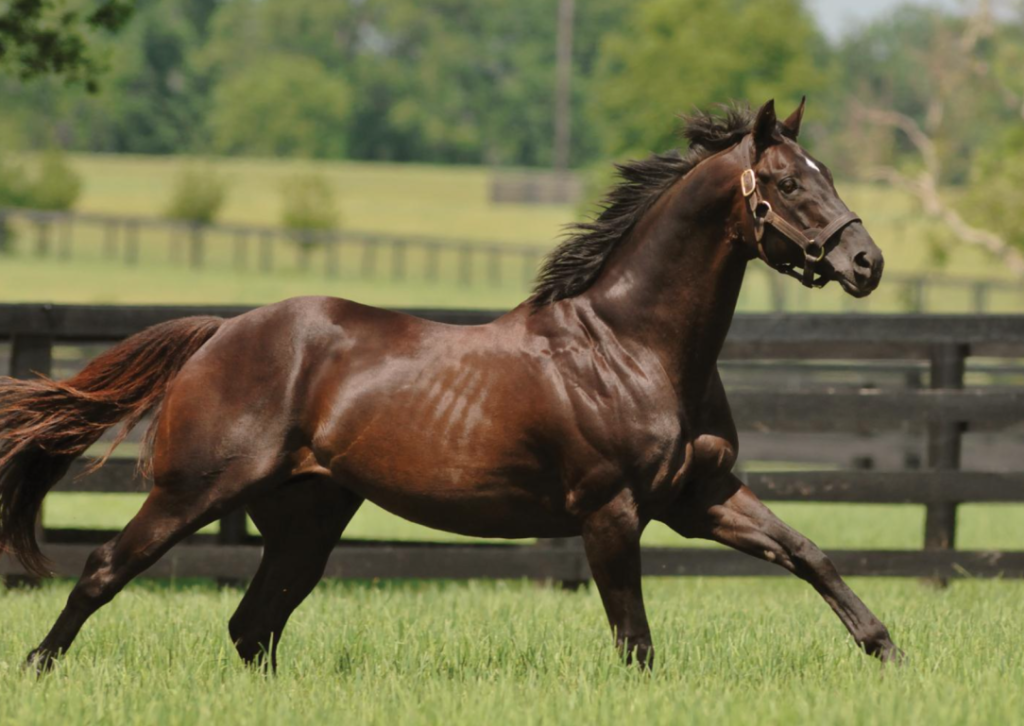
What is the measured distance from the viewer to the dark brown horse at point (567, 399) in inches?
199

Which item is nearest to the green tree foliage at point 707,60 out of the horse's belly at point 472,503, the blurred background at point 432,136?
the blurred background at point 432,136

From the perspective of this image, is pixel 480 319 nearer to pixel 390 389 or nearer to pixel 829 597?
pixel 390 389

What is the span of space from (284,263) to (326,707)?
52080 millimetres

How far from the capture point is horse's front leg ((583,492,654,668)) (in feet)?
16.5

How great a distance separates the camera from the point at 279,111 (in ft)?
320

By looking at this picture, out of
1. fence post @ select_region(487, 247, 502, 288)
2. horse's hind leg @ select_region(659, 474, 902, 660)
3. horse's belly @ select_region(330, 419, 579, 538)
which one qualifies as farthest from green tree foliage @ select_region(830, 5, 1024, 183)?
horse's belly @ select_region(330, 419, 579, 538)

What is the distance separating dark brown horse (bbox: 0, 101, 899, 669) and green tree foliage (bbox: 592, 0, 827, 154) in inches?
1473

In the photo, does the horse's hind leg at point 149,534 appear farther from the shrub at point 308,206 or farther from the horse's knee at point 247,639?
the shrub at point 308,206

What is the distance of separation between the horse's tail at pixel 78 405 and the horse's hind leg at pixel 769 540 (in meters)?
1.94

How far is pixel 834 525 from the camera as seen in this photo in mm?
12805

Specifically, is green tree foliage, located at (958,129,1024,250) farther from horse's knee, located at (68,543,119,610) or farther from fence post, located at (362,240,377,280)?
horse's knee, located at (68,543,119,610)

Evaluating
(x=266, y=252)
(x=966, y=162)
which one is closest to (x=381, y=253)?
(x=266, y=252)

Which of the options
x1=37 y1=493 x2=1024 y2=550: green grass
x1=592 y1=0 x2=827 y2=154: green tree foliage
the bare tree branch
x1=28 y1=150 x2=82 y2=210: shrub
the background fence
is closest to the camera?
x1=37 y1=493 x2=1024 y2=550: green grass

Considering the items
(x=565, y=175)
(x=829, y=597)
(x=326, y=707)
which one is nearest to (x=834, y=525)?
(x=829, y=597)
